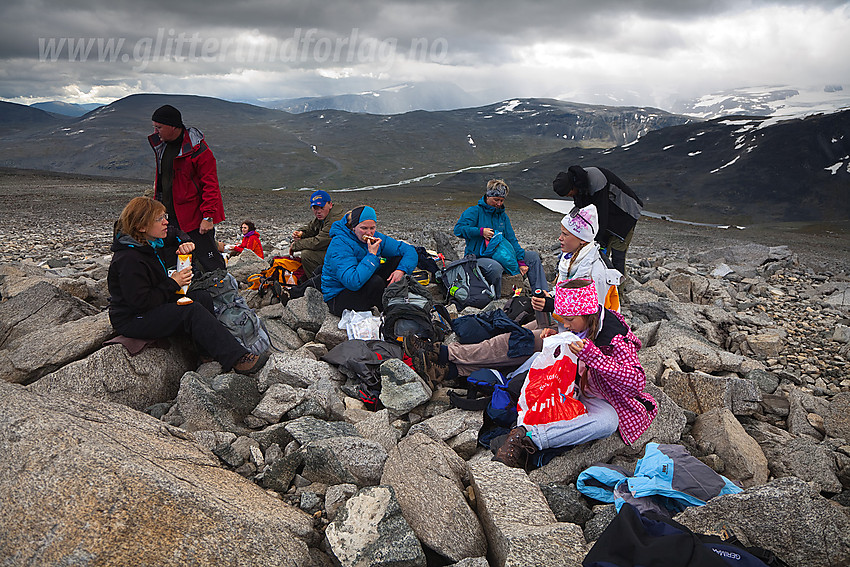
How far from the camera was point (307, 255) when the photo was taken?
926 centimetres

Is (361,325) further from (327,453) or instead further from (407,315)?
(327,453)

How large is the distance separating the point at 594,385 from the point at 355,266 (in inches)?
159

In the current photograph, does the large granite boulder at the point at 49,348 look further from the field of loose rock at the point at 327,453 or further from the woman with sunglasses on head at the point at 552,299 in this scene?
the woman with sunglasses on head at the point at 552,299

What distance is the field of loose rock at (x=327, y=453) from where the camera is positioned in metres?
2.95

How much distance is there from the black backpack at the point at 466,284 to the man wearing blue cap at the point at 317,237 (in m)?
2.29

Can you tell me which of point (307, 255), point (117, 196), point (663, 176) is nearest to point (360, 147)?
point (663, 176)

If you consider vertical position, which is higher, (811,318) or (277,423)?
(811,318)

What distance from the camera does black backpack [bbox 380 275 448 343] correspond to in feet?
22.7

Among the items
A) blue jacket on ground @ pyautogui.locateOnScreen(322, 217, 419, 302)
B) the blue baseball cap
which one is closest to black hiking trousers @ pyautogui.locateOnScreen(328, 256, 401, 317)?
blue jacket on ground @ pyautogui.locateOnScreen(322, 217, 419, 302)

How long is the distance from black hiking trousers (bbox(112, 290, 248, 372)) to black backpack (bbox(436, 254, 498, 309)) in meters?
4.40

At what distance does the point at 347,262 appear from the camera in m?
7.50

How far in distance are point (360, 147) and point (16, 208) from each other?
14899 cm

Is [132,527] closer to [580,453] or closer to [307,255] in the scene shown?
[580,453]

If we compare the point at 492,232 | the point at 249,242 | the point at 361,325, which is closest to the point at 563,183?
the point at 492,232
